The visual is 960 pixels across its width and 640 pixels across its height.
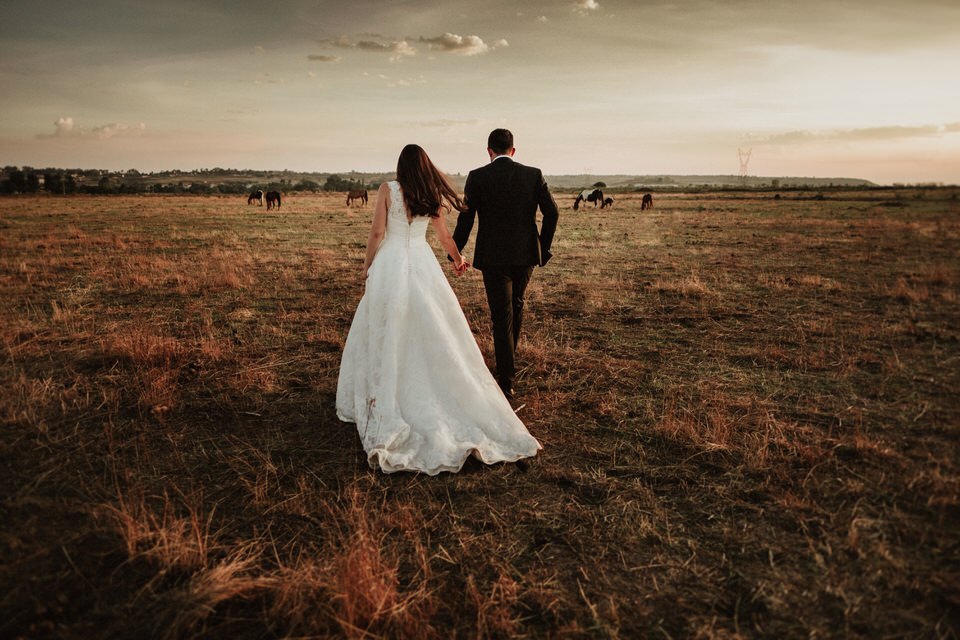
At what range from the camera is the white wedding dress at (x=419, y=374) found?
12.7ft

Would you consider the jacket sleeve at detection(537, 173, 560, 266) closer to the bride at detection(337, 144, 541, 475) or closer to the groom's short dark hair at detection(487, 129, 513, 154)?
the groom's short dark hair at detection(487, 129, 513, 154)

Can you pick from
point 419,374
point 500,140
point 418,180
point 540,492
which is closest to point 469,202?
point 500,140

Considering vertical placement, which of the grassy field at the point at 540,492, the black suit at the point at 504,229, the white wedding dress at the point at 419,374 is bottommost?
the grassy field at the point at 540,492

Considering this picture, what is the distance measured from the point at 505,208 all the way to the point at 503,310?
0.98m

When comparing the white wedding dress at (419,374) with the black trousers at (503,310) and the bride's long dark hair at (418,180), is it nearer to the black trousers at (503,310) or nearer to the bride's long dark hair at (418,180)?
the bride's long dark hair at (418,180)

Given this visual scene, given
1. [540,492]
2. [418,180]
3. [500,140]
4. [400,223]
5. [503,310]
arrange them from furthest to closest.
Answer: [503,310] → [500,140] → [400,223] → [418,180] → [540,492]

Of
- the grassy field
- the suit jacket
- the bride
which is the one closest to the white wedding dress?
the bride

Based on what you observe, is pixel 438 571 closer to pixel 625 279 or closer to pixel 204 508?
pixel 204 508

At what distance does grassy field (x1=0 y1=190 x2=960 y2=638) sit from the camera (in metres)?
2.43

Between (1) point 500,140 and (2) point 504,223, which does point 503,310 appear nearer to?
(2) point 504,223

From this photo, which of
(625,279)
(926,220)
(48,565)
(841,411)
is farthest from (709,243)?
(48,565)

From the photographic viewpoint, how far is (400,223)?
4258mm

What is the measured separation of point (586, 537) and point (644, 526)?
367mm

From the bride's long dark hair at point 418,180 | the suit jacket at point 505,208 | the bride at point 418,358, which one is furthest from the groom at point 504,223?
the bride's long dark hair at point 418,180
